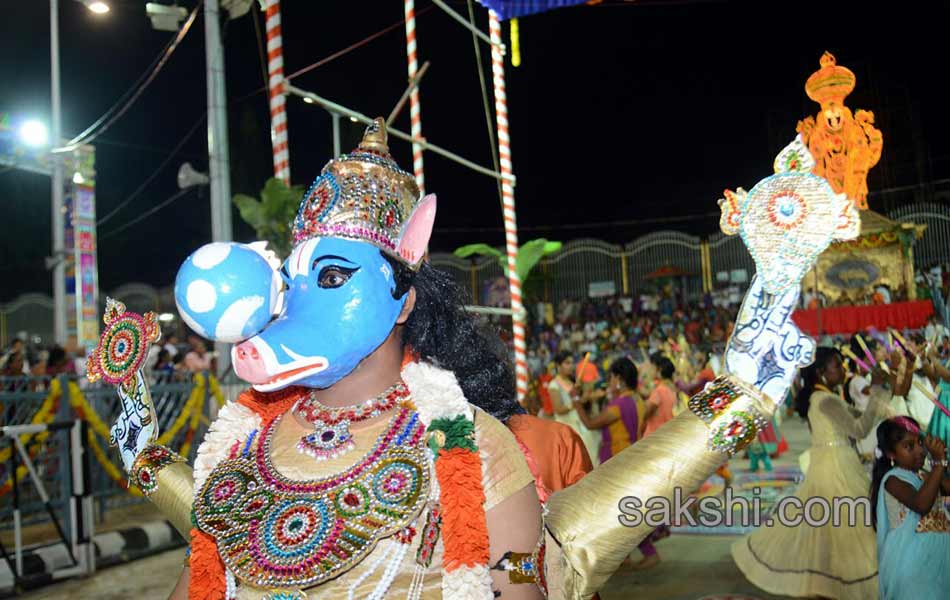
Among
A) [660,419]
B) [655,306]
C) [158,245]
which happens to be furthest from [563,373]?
[158,245]

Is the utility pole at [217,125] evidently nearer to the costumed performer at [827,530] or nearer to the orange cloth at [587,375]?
the orange cloth at [587,375]

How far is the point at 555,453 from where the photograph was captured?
286 cm

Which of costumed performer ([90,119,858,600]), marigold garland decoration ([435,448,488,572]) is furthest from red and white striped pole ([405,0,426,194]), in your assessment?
marigold garland decoration ([435,448,488,572])

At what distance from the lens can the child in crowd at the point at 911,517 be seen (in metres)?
3.77

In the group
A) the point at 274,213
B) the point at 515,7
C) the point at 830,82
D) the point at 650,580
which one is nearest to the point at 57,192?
the point at 274,213

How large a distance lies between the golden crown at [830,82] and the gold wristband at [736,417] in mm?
14576

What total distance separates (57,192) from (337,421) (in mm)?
10991

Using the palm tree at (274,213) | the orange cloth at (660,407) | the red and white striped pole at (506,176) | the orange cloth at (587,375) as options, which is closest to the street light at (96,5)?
the palm tree at (274,213)

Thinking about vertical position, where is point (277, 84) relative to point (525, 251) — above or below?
above

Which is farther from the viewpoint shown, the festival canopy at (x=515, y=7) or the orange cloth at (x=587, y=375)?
the orange cloth at (x=587, y=375)

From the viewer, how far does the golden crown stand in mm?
14453

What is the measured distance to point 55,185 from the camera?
11.1 m

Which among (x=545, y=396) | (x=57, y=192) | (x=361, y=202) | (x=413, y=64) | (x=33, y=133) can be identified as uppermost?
(x=33, y=133)

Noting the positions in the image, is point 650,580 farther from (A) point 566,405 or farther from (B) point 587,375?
(B) point 587,375
